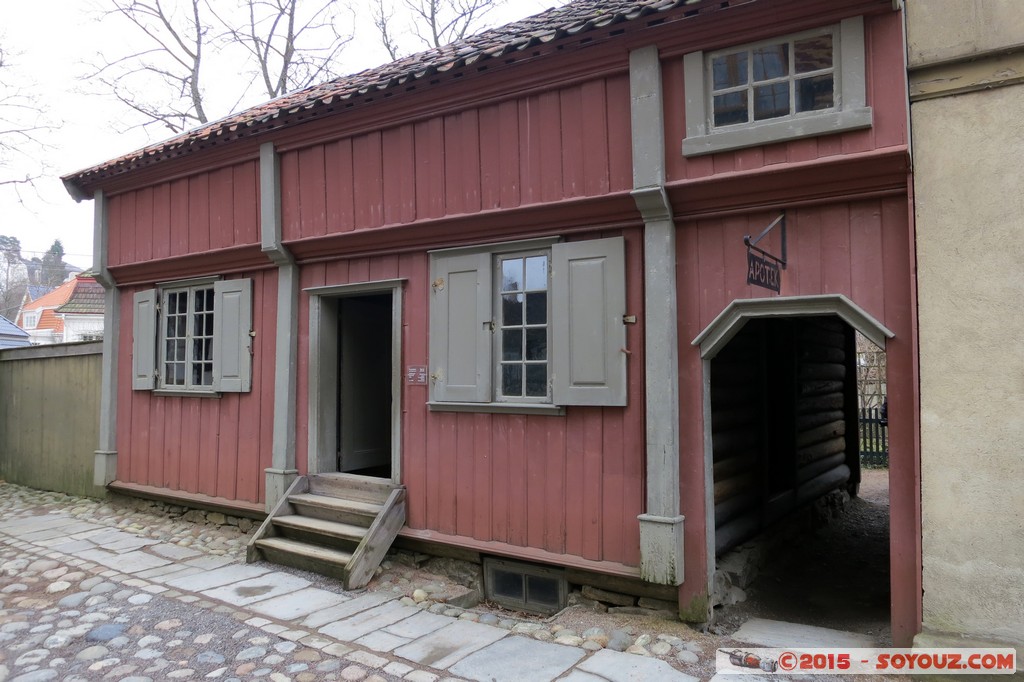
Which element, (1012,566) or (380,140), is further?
(380,140)

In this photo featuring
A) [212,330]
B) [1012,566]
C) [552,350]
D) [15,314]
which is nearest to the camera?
[1012,566]

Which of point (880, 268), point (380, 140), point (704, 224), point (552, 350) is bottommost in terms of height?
point (552, 350)

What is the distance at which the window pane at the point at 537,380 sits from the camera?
5250mm

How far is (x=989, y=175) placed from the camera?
12.6 feet

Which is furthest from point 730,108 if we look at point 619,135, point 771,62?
point 619,135

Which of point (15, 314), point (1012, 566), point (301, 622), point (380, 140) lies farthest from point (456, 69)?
point (15, 314)

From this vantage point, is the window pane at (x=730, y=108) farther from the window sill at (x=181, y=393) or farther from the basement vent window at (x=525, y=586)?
the window sill at (x=181, y=393)

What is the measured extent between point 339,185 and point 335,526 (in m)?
3.23

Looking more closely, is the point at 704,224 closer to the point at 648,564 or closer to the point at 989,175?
the point at 989,175

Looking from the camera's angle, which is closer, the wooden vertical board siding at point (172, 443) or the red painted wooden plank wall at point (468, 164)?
the red painted wooden plank wall at point (468, 164)

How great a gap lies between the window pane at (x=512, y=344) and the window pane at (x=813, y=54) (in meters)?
2.74

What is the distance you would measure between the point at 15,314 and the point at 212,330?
40986 millimetres

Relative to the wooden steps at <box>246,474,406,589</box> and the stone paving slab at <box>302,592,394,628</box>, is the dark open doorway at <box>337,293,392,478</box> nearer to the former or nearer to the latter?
the wooden steps at <box>246,474,406,589</box>

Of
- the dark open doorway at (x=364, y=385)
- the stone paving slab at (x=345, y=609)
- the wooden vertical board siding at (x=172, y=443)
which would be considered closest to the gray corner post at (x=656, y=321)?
the stone paving slab at (x=345, y=609)
